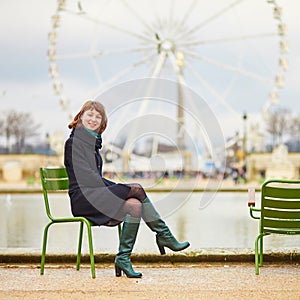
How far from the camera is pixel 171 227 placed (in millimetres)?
9805

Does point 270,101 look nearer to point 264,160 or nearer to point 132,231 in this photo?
point 264,160

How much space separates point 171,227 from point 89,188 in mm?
5196

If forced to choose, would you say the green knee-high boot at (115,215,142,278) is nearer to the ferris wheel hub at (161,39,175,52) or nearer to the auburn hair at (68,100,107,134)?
the auburn hair at (68,100,107,134)

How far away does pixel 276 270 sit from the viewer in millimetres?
5109

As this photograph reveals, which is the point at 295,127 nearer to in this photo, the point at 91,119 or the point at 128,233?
the point at 91,119

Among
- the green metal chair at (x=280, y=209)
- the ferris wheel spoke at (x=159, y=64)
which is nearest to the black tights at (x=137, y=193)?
the green metal chair at (x=280, y=209)

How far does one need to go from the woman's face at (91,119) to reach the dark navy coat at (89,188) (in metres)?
0.13

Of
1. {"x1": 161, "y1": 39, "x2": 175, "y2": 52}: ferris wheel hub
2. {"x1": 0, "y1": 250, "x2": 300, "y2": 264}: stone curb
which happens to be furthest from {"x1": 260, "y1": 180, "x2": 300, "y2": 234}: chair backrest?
{"x1": 161, "y1": 39, "x2": 175, "y2": 52}: ferris wheel hub

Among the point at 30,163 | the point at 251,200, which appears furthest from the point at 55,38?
the point at 251,200

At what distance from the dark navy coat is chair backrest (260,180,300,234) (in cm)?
92

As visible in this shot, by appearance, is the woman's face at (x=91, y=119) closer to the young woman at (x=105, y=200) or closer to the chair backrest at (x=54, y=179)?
the young woman at (x=105, y=200)

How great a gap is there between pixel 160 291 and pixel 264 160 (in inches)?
1366

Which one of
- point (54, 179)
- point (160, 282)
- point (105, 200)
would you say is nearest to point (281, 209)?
point (160, 282)

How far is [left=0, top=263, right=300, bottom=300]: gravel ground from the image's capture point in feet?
13.7
